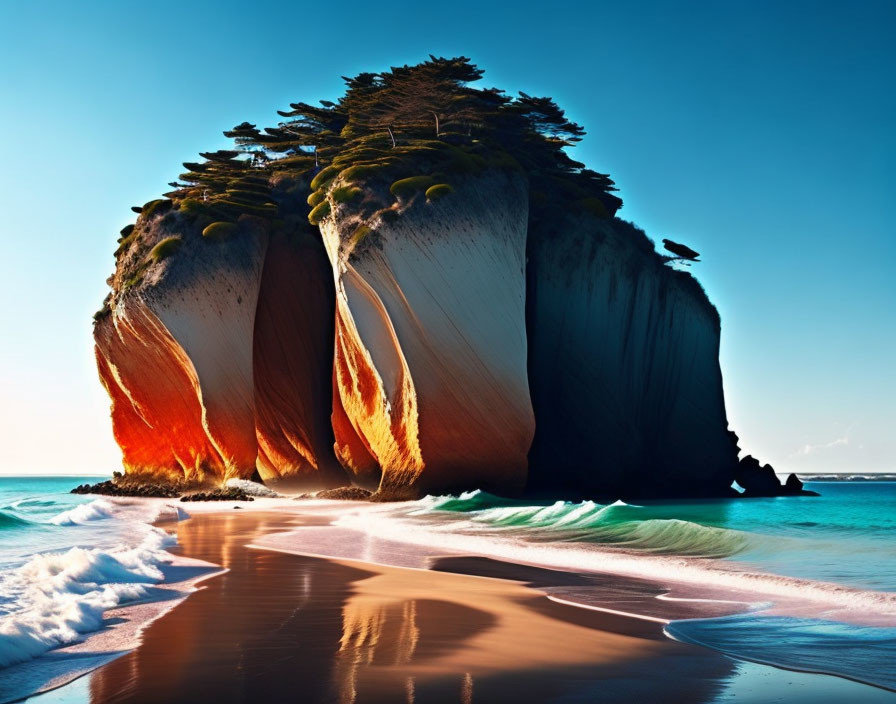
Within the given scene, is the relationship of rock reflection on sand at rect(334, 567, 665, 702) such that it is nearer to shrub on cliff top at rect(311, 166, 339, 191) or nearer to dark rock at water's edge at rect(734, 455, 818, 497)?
shrub on cliff top at rect(311, 166, 339, 191)

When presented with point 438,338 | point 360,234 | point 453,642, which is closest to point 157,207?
point 360,234

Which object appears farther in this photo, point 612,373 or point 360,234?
point 612,373

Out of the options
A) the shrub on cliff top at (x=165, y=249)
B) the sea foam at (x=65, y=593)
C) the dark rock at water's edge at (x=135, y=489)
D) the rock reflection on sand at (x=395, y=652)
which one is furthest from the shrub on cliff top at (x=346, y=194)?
the rock reflection on sand at (x=395, y=652)

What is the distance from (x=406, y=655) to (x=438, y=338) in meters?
27.0

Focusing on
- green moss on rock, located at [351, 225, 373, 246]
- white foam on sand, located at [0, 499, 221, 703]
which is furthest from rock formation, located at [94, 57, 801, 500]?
white foam on sand, located at [0, 499, 221, 703]

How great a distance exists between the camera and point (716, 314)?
161ft

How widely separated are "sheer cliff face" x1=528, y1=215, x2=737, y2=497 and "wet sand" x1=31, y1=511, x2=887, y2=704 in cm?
3207

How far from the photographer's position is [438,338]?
33.3m

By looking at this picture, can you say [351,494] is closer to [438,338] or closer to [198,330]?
[438,338]

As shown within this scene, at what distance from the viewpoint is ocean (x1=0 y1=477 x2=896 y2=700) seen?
7.10m

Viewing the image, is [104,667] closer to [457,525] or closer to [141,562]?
[141,562]

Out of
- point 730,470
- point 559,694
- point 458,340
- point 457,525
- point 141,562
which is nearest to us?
point 559,694

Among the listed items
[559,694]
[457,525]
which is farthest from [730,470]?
[559,694]

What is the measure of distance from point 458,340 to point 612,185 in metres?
19.2
